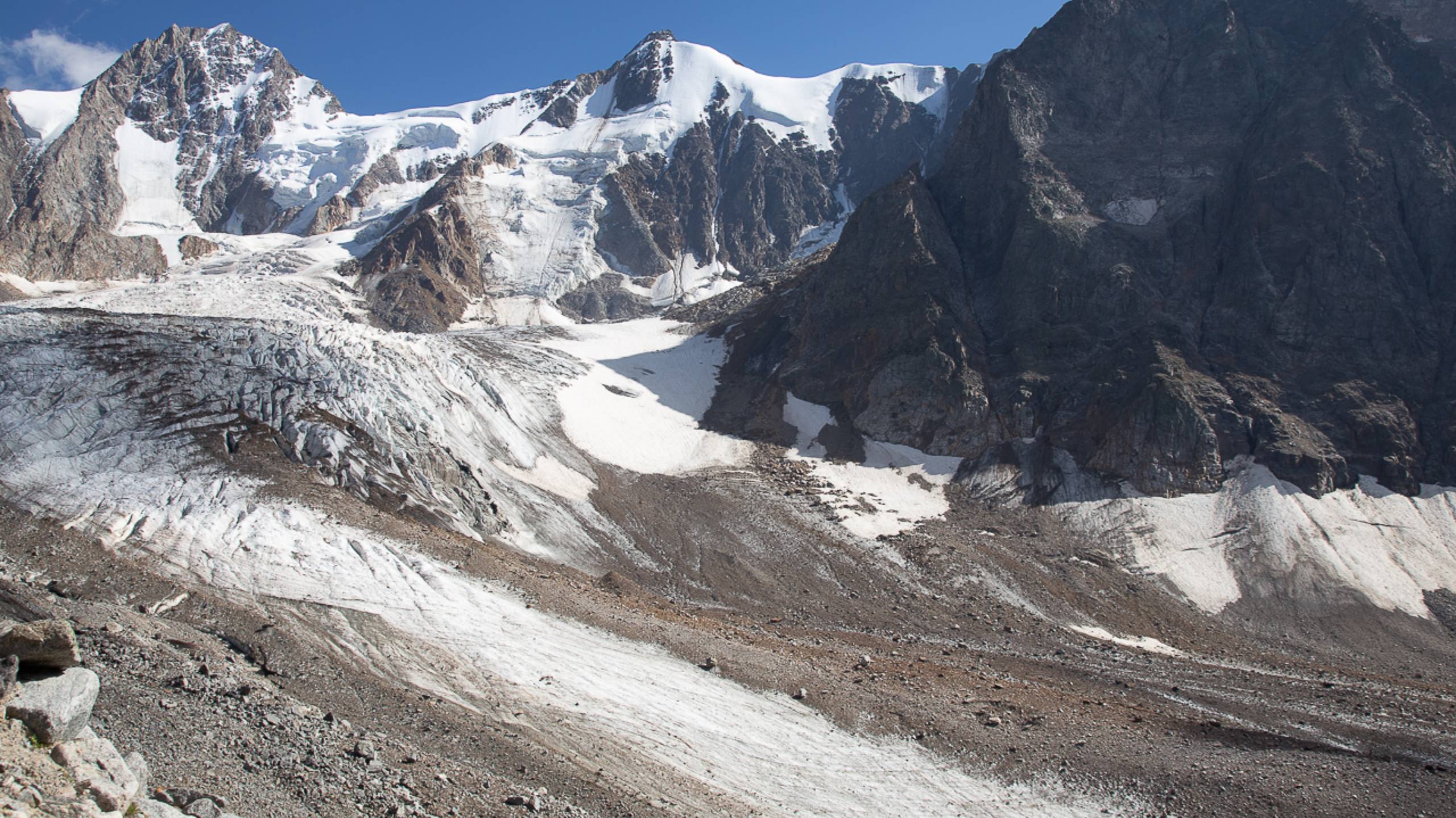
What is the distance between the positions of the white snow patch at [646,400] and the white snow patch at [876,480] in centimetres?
590

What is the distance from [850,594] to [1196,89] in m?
68.4

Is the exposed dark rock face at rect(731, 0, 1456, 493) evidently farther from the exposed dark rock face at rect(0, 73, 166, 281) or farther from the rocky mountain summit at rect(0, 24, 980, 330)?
the exposed dark rock face at rect(0, 73, 166, 281)

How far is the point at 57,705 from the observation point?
11094mm

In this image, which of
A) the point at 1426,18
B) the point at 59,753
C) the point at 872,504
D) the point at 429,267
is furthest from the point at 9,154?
the point at 1426,18

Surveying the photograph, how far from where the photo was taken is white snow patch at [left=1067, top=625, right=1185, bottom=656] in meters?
39.8

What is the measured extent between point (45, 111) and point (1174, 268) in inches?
8837

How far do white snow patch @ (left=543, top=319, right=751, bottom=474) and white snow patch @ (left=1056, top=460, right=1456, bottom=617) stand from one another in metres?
26.7

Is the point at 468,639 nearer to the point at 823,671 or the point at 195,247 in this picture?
the point at 823,671

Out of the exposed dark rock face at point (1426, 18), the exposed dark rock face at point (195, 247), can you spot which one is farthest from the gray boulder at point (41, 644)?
the exposed dark rock face at point (195, 247)

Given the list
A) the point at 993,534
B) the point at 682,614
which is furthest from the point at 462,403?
the point at 993,534

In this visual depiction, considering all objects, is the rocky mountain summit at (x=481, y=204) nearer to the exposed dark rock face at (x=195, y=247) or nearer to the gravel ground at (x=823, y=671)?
the exposed dark rock face at (x=195, y=247)

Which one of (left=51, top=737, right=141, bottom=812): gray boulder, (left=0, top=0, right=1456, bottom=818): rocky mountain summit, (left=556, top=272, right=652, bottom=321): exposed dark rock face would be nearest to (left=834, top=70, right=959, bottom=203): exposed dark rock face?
(left=556, top=272, right=652, bottom=321): exposed dark rock face

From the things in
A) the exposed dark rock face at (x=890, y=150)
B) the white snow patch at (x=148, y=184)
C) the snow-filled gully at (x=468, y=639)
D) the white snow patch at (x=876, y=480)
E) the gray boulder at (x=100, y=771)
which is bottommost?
the snow-filled gully at (x=468, y=639)

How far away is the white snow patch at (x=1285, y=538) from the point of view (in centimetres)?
4756
